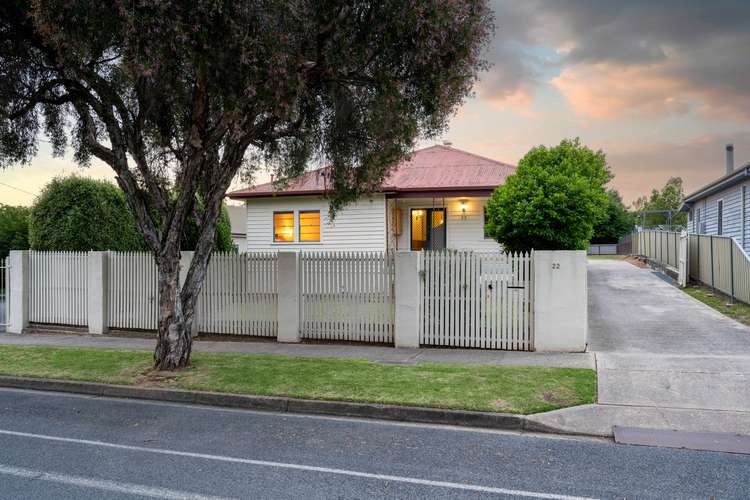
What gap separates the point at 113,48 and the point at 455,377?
8285 millimetres

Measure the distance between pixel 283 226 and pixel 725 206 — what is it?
58.1 ft

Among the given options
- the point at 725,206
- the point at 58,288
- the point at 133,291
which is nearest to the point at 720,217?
the point at 725,206

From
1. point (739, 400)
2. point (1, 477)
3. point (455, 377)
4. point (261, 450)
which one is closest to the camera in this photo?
point (1, 477)

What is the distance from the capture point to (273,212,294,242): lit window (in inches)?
848

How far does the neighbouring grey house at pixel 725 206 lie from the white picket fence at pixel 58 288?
1999 cm

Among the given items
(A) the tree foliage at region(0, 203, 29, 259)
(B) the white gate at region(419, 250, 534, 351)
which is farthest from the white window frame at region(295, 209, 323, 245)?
(A) the tree foliage at region(0, 203, 29, 259)

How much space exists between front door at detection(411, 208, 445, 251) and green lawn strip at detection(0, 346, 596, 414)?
1165cm

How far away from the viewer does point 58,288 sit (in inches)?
562

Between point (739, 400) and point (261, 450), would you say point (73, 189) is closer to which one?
point (261, 450)

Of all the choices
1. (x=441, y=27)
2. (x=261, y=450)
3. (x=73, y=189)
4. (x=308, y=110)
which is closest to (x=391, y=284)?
(x=308, y=110)

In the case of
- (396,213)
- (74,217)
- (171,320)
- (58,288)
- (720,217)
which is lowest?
(171,320)

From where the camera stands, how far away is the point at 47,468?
5379 mm

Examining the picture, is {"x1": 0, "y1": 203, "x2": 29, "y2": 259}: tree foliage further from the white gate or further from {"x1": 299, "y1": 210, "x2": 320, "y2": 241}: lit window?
the white gate

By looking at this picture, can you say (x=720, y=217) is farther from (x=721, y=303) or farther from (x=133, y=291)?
(x=133, y=291)
